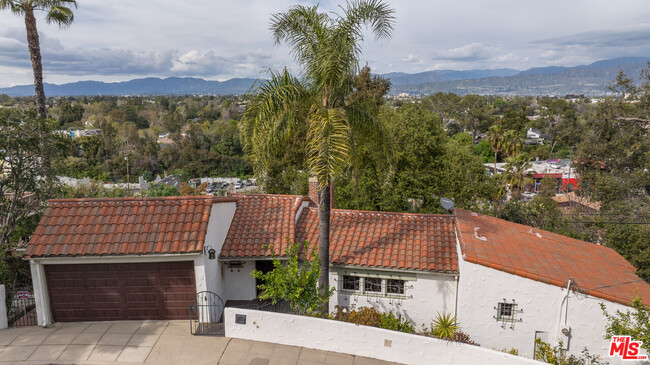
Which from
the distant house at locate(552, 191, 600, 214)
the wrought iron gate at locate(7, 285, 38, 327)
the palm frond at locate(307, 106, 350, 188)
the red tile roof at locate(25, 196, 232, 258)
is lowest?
the distant house at locate(552, 191, 600, 214)

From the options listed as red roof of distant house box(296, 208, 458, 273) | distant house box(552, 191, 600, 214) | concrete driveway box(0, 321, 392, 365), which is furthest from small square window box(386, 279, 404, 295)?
distant house box(552, 191, 600, 214)

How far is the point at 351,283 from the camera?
40.4 feet

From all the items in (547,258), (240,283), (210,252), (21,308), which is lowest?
(240,283)

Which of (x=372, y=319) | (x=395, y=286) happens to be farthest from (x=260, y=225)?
(x=372, y=319)

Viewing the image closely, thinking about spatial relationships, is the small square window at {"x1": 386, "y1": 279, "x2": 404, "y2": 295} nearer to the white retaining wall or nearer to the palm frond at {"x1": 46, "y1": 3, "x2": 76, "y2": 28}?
the white retaining wall

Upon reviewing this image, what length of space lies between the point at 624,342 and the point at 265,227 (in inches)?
386

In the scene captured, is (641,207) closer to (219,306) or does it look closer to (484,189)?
(484,189)

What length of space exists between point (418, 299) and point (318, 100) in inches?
254

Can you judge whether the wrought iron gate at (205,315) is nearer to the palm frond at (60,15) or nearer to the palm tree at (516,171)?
the palm frond at (60,15)

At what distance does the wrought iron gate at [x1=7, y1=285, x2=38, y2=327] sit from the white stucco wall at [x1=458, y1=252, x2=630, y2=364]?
38.6ft

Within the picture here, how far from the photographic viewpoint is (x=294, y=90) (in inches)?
383

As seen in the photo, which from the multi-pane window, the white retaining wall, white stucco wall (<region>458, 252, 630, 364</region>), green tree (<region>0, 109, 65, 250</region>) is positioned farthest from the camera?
green tree (<region>0, 109, 65, 250</region>)

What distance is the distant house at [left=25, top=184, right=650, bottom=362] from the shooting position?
32.7 ft

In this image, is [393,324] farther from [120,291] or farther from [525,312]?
[120,291]
